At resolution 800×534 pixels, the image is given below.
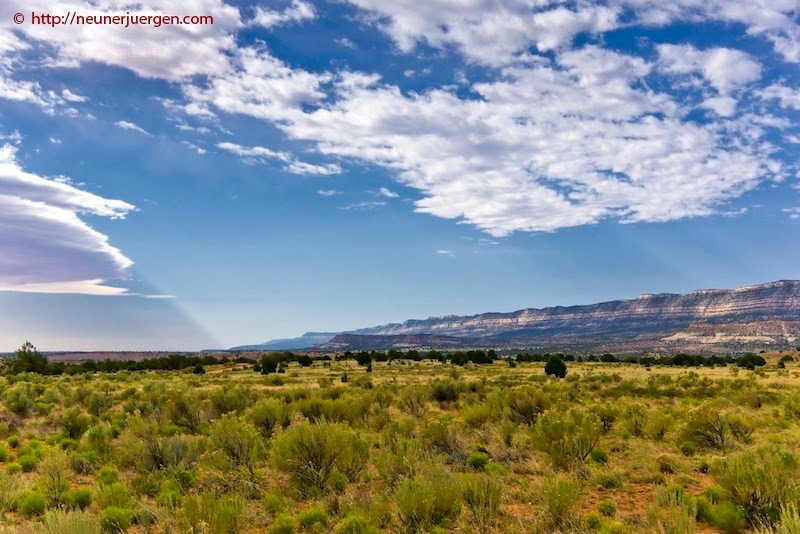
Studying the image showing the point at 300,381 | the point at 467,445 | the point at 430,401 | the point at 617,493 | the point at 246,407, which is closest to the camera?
the point at 617,493

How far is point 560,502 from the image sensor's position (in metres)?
8.38

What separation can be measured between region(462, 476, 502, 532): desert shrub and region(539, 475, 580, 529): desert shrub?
2.78 ft

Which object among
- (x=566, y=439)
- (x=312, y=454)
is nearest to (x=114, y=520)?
(x=312, y=454)

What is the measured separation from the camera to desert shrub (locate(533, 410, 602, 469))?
12.6 m

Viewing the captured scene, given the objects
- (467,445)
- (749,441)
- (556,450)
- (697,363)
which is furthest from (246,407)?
(697,363)

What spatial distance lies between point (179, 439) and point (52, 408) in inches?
604

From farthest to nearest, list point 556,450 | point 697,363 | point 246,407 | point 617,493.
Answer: point 697,363 < point 246,407 < point 556,450 < point 617,493

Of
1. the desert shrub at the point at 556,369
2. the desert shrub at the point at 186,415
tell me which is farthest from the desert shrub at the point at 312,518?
the desert shrub at the point at 556,369

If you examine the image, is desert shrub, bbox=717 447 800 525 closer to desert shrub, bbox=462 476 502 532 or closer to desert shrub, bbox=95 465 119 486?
desert shrub, bbox=462 476 502 532

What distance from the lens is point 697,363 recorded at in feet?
216

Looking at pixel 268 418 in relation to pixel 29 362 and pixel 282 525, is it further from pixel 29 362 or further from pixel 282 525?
pixel 29 362

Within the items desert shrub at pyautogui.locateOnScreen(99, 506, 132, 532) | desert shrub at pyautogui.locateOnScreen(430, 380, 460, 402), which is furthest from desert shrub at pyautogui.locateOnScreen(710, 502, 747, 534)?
desert shrub at pyautogui.locateOnScreen(430, 380, 460, 402)

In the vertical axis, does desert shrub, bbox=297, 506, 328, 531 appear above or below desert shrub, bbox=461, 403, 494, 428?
above

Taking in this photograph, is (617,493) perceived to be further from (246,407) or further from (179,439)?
(246,407)
